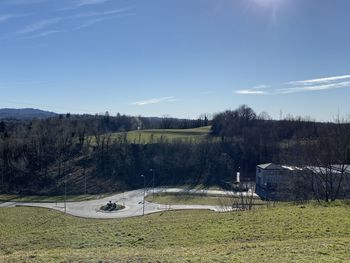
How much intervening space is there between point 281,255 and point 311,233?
3822 millimetres

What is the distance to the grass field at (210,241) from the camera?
30.6ft

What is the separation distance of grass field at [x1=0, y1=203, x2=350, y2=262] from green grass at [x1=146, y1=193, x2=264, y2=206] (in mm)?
31235

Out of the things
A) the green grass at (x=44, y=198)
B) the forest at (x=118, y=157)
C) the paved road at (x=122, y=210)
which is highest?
the forest at (x=118, y=157)

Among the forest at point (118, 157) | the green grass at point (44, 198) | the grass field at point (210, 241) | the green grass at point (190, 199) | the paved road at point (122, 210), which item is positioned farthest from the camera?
the forest at point (118, 157)

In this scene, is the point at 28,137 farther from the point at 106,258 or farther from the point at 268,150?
the point at 106,258

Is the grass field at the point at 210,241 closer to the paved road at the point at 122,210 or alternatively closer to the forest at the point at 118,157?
the paved road at the point at 122,210

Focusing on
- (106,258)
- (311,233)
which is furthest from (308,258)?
(106,258)

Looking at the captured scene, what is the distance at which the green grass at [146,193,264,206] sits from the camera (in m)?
48.2

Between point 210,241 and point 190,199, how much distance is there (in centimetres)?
4028

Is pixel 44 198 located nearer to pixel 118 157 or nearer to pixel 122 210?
pixel 122 210

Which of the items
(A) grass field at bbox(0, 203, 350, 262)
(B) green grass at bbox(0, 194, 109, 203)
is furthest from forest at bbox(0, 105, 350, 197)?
(A) grass field at bbox(0, 203, 350, 262)

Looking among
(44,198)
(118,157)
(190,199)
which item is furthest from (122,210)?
(118,157)

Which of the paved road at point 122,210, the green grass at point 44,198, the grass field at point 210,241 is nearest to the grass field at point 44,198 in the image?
the green grass at point 44,198

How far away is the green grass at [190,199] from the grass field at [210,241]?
31.2 m
